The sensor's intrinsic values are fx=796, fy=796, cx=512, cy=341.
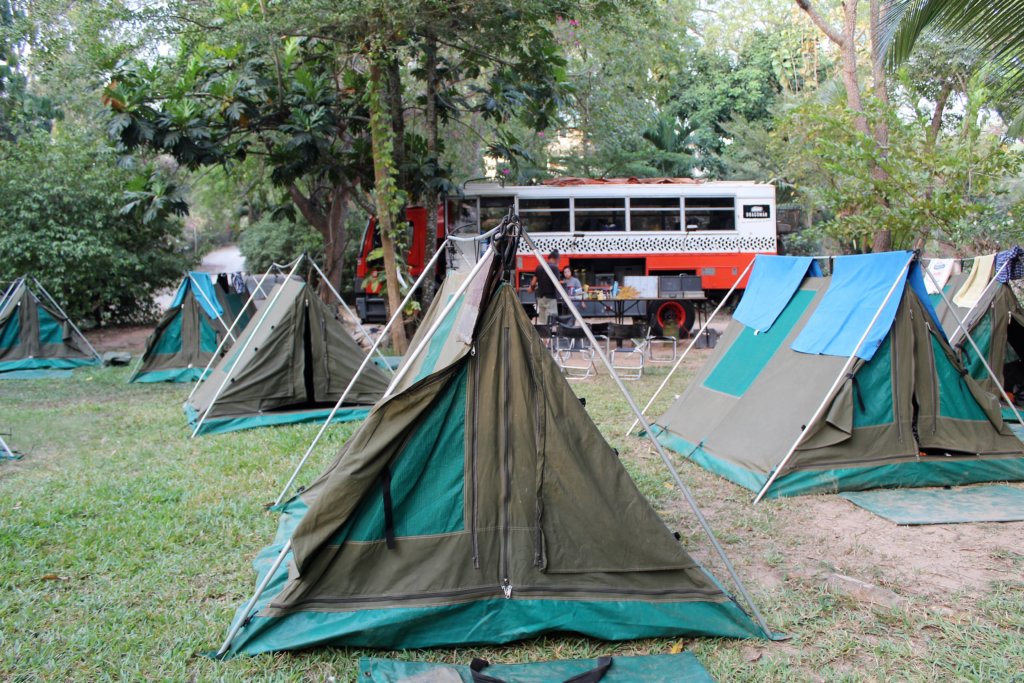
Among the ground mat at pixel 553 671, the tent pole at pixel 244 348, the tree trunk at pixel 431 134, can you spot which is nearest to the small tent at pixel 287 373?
the tent pole at pixel 244 348

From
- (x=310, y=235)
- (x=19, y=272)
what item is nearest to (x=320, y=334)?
(x=19, y=272)

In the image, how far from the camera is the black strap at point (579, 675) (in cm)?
303

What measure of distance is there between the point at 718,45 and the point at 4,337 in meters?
23.6

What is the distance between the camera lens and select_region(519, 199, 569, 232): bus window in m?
16.5

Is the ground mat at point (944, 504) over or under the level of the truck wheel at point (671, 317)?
over

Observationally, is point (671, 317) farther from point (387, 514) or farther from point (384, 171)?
point (387, 514)

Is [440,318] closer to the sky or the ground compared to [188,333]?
closer to the sky

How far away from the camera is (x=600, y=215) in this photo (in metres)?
16.7

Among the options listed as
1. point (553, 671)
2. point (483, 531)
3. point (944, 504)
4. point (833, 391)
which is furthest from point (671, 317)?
point (553, 671)

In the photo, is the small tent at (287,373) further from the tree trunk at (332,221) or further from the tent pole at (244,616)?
the tree trunk at (332,221)

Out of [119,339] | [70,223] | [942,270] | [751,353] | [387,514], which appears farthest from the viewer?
[119,339]

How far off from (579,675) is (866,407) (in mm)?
3601

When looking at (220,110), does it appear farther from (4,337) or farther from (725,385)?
(725,385)

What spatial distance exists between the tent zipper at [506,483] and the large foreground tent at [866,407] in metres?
2.58
